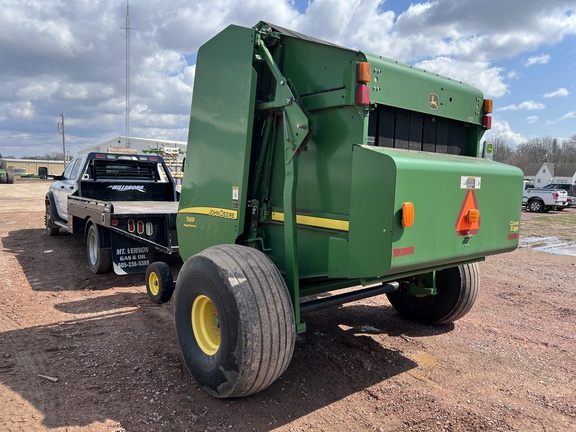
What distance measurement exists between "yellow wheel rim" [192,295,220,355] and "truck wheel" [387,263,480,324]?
262 cm

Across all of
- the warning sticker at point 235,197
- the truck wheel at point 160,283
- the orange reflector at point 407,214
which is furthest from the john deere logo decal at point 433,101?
the truck wheel at point 160,283

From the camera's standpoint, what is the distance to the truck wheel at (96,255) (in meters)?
7.03

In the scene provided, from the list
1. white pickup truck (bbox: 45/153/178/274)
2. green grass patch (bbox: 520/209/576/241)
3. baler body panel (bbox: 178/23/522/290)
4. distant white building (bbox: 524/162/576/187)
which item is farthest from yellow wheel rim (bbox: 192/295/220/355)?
distant white building (bbox: 524/162/576/187)

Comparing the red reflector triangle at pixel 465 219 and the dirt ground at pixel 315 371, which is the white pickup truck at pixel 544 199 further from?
the red reflector triangle at pixel 465 219

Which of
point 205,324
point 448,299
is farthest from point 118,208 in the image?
point 448,299

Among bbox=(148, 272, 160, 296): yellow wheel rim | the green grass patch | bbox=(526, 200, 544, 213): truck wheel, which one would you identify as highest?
bbox=(526, 200, 544, 213): truck wheel

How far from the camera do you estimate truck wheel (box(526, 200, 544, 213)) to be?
1024 inches

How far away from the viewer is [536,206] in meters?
26.1

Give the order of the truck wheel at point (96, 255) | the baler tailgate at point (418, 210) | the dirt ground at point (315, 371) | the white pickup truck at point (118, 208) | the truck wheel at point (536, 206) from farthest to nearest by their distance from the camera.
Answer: the truck wheel at point (536, 206), the truck wheel at point (96, 255), the white pickup truck at point (118, 208), the dirt ground at point (315, 371), the baler tailgate at point (418, 210)

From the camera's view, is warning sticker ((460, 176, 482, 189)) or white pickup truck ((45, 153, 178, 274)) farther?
white pickup truck ((45, 153, 178, 274))

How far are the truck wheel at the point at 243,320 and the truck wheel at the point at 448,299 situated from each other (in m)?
2.46

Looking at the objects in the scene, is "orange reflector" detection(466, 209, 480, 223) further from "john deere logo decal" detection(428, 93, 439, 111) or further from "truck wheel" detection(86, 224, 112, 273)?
"truck wheel" detection(86, 224, 112, 273)

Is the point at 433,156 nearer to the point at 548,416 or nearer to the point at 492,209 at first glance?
the point at 492,209

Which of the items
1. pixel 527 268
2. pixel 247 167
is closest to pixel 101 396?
pixel 247 167
